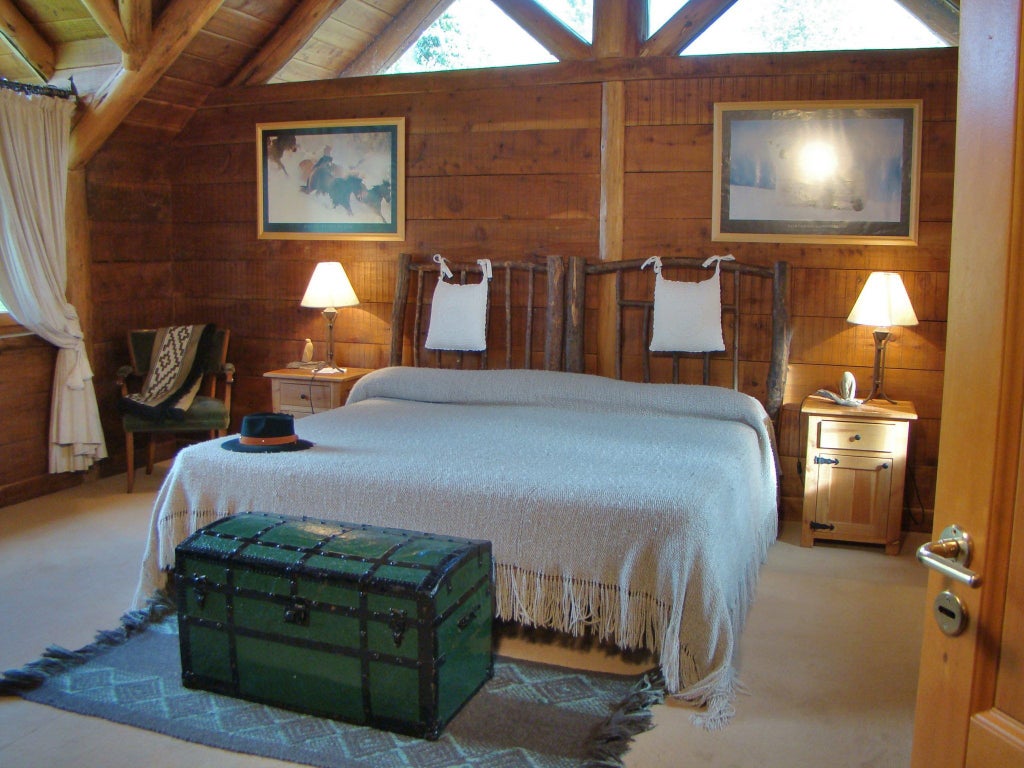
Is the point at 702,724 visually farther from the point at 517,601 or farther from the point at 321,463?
the point at 321,463

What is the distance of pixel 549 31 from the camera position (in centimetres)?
439

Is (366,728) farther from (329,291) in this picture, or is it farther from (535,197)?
(535,197)

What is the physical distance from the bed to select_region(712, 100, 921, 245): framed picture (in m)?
0.89

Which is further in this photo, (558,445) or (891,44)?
(891,44)

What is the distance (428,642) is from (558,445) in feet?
3.56

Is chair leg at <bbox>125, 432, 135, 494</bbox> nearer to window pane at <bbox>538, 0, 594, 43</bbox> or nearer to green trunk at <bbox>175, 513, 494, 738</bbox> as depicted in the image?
green trunk at <bbox>175, 513, 494, 738</bbox>

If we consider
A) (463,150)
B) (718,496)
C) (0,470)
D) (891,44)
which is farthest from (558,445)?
(0,470)

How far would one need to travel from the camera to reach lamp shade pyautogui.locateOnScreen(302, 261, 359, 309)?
4.60 meters

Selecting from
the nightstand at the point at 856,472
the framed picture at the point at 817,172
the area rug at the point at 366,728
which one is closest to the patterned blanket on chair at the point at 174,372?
the area rug at the point at 366,728

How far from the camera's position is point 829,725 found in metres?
2.41

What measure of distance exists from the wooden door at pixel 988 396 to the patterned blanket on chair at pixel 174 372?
13.4ft

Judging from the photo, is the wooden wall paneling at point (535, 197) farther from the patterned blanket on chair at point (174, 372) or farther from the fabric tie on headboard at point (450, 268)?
the patterned blanket on chair at point (174, 372)

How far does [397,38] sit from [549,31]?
874 mm

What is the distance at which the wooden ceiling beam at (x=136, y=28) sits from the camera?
4047mm
